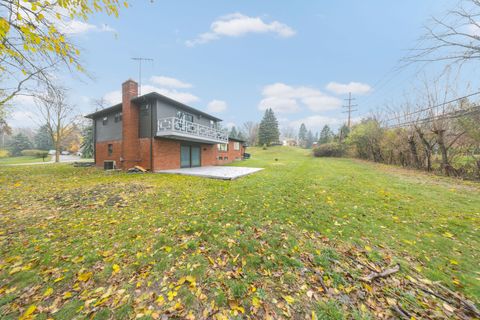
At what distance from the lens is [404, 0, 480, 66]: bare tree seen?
342 centimetres

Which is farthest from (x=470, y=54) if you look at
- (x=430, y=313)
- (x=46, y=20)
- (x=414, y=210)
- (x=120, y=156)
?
(x=120, y=156)

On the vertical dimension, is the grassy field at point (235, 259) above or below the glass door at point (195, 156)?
below

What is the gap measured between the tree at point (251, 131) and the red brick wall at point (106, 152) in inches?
1957

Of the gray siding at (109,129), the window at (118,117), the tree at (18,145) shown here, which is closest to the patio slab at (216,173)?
the gray siding at (109,129)

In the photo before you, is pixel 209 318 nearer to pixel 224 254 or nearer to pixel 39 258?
pixel 224 254

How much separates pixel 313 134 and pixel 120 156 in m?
94.3

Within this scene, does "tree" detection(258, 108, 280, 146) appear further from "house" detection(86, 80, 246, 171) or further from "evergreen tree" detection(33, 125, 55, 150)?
"evergreen tree" detection(33, 125, 55, 150)

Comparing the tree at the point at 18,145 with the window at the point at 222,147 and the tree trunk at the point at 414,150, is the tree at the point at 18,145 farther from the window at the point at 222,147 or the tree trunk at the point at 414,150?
the tree trunk at the point at 414,150

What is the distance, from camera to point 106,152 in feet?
47.3

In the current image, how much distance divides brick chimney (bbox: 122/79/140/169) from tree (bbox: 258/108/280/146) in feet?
127

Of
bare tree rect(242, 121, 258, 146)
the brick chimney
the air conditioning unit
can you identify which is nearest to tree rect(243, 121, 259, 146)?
bare tree rect(242, 121, 258, 146)

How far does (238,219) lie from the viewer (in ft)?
13.8

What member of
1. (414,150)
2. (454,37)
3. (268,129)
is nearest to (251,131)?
(268,129)

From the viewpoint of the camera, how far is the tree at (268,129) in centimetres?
4759
